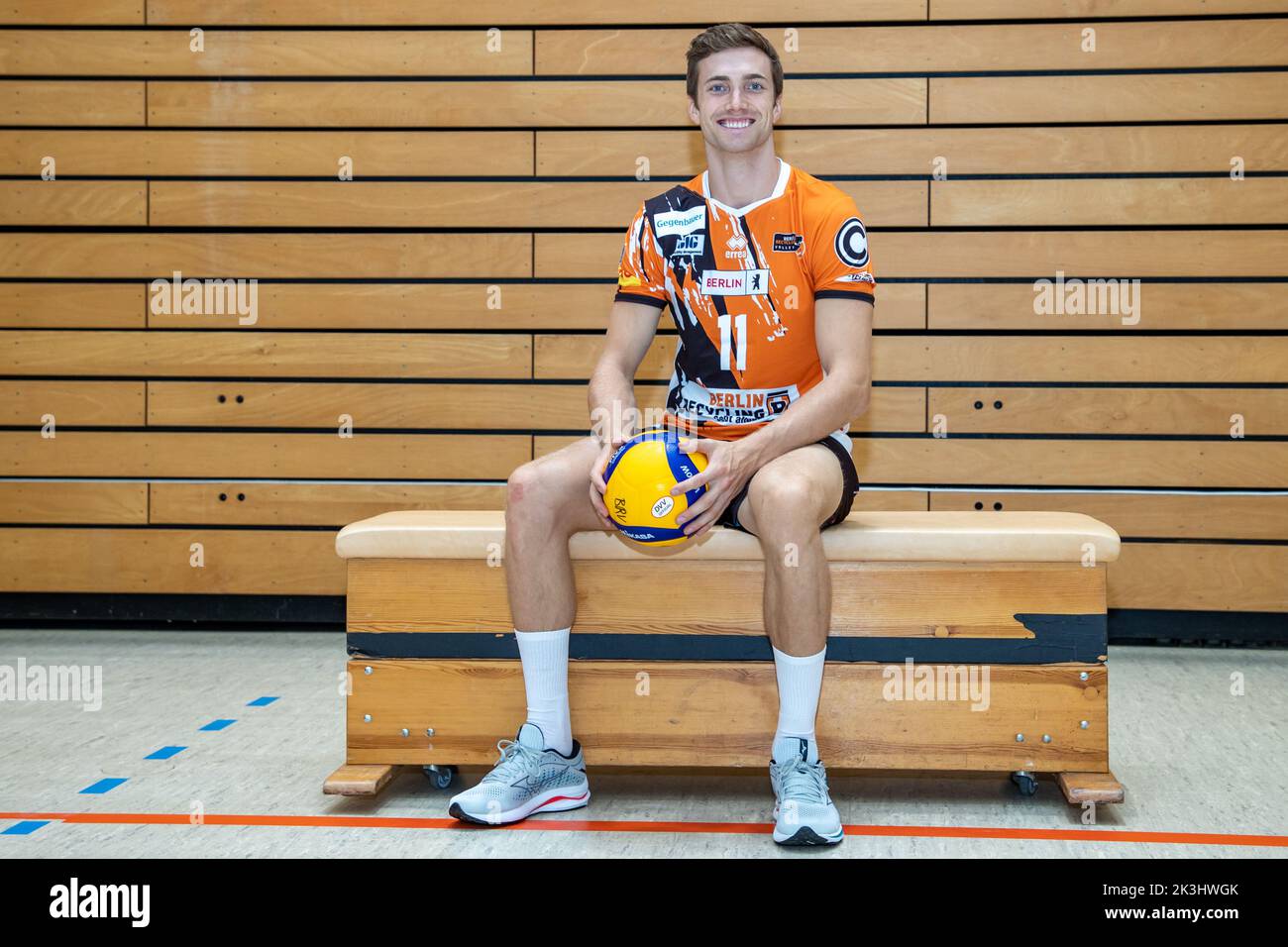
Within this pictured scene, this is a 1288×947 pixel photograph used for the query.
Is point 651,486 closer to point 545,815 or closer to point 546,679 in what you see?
point 546,679

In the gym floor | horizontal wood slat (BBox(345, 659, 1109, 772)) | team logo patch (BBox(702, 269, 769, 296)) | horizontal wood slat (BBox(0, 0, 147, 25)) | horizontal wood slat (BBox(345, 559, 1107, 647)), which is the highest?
horizontal wood slat (BBox(0, 0, 147, 25))

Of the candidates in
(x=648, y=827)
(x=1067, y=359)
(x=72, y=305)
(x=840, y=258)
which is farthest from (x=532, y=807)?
(x=72, y=305)

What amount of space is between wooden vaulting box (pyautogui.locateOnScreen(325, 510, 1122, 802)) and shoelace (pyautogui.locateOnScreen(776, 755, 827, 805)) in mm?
181

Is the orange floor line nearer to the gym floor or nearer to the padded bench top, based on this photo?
the gym floor

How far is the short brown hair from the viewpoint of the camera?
7.48 feet

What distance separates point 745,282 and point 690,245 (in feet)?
0.50

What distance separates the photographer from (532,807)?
2.16m

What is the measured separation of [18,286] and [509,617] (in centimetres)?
317

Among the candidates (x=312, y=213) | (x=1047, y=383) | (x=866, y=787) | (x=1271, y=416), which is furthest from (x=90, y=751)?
(x=1271, y=416)

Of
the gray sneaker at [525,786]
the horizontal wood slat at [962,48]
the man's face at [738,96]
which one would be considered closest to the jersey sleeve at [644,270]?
the man's face at [738,96]

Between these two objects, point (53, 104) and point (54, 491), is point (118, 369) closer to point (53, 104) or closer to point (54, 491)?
point (54, 491)

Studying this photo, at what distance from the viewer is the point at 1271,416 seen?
13.6 ft

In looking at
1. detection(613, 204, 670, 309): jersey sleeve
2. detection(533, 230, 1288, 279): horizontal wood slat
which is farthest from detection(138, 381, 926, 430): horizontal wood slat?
detection(613, 204, 670, 309): jersey sleeve

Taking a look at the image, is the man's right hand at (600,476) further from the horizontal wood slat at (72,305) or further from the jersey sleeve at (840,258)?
the horizontal wood slat at (72,305)
